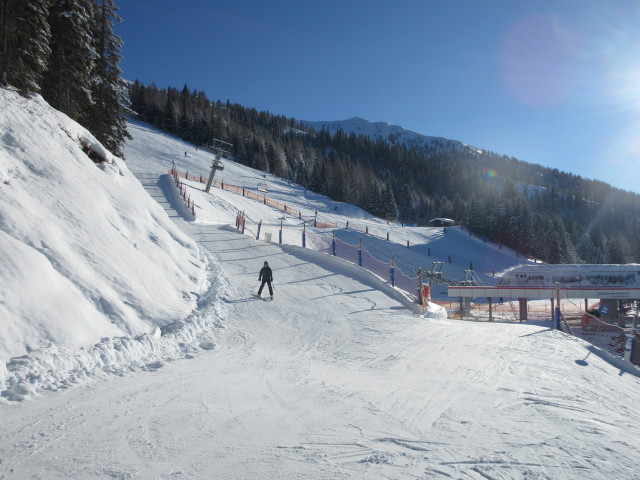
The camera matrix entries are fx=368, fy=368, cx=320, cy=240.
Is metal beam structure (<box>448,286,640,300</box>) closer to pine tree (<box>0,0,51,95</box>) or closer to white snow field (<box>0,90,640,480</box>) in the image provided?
white snow field (<box>0,90,640,480</box>)

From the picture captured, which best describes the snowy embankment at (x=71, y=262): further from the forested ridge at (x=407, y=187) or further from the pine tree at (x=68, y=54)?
the forested ridge at (x=407, y=187)

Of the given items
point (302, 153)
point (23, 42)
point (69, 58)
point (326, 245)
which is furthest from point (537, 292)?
point (302, 153)

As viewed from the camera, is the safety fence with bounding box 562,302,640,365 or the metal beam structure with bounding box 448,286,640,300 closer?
the safety fence with bounding box 562,302,640,365

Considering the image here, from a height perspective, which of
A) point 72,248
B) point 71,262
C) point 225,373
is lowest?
point 225,373

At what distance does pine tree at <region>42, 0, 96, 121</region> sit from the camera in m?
18.5

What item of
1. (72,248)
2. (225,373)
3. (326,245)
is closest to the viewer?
(225,373)

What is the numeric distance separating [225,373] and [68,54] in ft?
69.7

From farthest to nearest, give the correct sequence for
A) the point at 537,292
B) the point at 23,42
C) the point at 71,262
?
the point at 537,292
the point at 23,42
the point at 71,262

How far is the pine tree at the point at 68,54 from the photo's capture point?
18525mm

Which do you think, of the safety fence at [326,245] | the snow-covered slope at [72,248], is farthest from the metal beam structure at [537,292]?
the snow-covered slope at [72,248]

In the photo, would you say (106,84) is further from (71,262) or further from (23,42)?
(71,262)

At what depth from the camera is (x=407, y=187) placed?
318 ft

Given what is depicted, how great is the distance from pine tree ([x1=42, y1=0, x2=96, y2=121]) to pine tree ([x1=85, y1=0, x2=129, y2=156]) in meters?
3.14

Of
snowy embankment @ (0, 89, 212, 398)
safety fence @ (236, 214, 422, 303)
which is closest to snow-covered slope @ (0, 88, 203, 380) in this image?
snowy embankment @ (0, 89, 212, 398)
